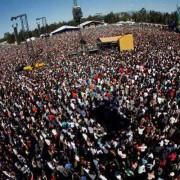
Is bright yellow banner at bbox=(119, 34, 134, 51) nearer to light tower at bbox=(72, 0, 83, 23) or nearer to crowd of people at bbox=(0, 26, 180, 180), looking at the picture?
light tower at bbox=(72, 0, 83, 23)

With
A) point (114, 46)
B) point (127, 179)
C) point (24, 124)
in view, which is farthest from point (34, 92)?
point (114, 46)

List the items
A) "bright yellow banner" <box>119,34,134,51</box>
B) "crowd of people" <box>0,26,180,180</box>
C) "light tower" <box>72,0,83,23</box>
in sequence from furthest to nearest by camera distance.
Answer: "bright yellow banner" <box>119,34,134,51</box>
"light tower" <box>72,0,83,23</box>
"crowd of people" <box>0,26,180,180</box>

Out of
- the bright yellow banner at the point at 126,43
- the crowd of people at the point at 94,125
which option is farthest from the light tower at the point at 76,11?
the crowd of people at the point at 94,125

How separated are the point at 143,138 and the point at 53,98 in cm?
856

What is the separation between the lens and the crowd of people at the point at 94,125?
12.9m

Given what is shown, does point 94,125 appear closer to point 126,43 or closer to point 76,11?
point 76,11

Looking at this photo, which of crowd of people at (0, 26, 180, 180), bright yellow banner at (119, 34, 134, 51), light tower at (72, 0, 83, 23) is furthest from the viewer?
bright yellow banner at (119, 34, 134, 51)

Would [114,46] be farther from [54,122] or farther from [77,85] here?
[54,122]

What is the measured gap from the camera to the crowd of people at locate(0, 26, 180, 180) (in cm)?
1286

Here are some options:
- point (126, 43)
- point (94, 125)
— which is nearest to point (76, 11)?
point (126, 43)

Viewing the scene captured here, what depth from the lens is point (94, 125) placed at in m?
16.9

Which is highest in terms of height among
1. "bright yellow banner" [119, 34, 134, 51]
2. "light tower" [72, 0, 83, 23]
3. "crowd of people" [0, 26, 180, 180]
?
"light tower" [72, 0, 83, 23]

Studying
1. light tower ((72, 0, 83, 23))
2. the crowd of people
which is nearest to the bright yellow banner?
light tower ((72, 0, 83, 23))

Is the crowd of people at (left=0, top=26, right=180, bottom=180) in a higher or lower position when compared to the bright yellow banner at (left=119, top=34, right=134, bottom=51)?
lower
